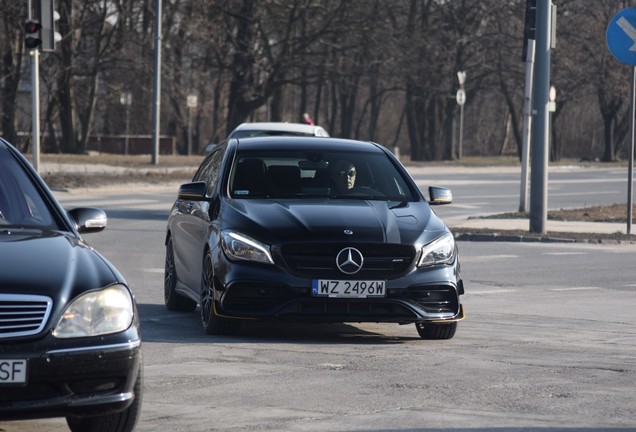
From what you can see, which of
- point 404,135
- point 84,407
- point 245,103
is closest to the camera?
point 84,407

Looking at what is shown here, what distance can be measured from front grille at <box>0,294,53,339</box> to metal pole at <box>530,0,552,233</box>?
1595 cm

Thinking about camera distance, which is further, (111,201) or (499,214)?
(111,201)

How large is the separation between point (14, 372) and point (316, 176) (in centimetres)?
538

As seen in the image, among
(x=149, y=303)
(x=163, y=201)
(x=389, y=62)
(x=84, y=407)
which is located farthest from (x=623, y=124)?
(x=84, y=407)

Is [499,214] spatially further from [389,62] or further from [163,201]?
[389,62]

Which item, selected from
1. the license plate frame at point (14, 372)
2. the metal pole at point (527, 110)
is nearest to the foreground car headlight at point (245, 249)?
the license plate frame at point (14, 372)

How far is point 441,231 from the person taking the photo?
10.2 meters

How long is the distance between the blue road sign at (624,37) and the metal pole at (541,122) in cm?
136

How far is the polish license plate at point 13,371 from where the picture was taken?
19.0 feet

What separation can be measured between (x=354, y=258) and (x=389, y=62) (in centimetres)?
4646

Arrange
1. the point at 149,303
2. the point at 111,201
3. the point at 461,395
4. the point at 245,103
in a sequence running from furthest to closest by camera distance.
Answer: the point at 245,103 → the point at 111,201 → the point at 149,303 → the point at 461,395

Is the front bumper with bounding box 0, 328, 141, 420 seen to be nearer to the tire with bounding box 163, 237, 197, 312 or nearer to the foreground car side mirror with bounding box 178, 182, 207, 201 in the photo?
the foreground car side mirror with bounding box 178, 182, 207, 201

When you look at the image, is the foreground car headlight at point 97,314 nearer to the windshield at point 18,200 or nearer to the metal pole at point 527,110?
the windshield at point 18,200

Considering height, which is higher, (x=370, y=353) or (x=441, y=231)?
(x=441, y=231)
